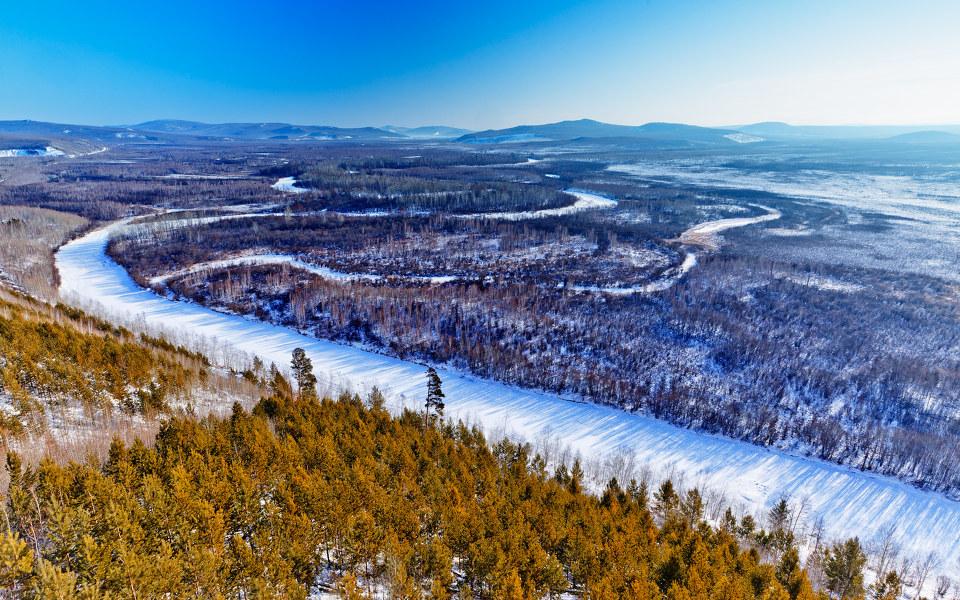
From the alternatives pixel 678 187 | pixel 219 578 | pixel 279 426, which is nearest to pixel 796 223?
pixel 678 187

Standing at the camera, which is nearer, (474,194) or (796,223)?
(796,223)

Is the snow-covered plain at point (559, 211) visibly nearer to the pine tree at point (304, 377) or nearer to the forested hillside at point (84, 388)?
the pine tree at point (304, 377)

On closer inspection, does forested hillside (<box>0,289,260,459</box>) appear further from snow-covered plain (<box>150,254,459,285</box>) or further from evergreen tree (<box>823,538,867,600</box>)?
evergreen tree (<box>823,538,867,600</box>)

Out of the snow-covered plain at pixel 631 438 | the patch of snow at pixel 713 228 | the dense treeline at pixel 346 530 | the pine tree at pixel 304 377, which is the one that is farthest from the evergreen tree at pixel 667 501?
the patch of snow at pixel 713 228

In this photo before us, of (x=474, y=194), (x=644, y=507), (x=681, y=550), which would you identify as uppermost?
(x=474, y=194)

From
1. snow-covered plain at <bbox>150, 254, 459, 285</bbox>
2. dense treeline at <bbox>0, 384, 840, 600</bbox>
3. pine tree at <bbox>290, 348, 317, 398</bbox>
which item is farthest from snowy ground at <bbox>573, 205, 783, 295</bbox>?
dense treeline at <bbox>0, 384, 840, 600</bbox>

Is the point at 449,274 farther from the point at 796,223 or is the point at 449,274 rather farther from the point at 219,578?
the point at 796,223
